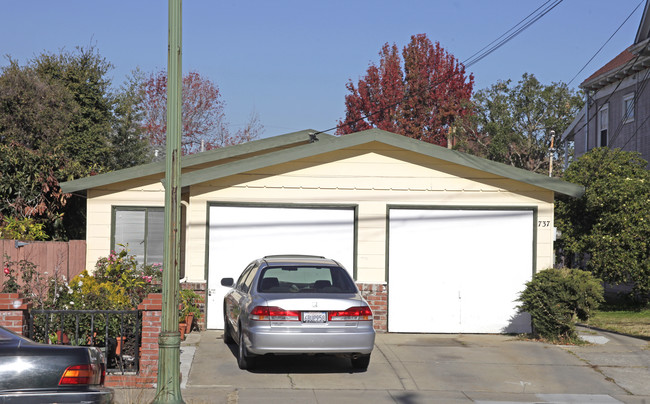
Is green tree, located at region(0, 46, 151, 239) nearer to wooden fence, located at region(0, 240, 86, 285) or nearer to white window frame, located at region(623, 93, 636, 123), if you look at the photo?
wooden fence, located at region(0, 240, 86, 285)

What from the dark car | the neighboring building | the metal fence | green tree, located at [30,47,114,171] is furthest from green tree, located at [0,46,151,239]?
the neighboring building

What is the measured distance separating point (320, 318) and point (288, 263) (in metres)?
1.51

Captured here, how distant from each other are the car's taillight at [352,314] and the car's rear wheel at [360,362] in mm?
782

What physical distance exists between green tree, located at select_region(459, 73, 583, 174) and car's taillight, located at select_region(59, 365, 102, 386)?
A: 3657cm

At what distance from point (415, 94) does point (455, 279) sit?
31161 mm

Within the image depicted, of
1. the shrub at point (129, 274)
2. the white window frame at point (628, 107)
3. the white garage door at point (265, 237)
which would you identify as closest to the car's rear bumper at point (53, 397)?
the shrub at point (129, 274)

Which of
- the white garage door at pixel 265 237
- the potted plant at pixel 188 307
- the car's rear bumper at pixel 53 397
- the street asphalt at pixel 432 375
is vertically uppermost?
the white garage door at pixel 265 237

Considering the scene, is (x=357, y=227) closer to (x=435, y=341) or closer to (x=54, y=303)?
(x=435, y=341)

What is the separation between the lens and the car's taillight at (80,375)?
20.3 ft

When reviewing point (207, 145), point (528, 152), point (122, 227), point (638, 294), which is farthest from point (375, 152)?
point (207, 145)

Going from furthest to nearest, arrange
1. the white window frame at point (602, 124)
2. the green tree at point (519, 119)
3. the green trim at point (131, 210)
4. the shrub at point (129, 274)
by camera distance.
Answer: the green tree at point (519, 119) → the white window frame at point (602, 124) → the green trim at point (131, 210) → the shrub at point (129, 274)

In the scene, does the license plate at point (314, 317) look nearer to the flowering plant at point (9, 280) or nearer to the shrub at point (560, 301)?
the flowering plant at point (9, 280)

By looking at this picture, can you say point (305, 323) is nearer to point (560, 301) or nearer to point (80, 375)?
point (80, 375)

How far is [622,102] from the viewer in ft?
90.2
